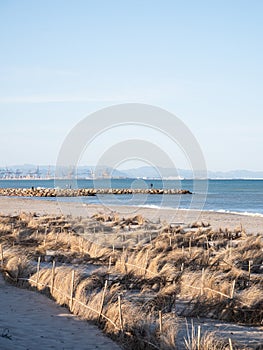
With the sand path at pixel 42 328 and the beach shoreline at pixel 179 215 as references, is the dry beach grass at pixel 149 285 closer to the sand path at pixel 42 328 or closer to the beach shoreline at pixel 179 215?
the sand path at pixel 42 328

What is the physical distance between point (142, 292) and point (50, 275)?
78.7 inches

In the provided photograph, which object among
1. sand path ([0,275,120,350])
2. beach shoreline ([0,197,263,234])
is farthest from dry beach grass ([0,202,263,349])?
beach shoreline ([0,197,263,234])

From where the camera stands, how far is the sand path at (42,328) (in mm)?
7461

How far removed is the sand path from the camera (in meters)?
7.46

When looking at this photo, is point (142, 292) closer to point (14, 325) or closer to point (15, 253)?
point (14, 325)

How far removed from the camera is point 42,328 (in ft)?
27.4

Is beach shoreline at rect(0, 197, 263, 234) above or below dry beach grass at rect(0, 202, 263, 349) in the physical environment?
below

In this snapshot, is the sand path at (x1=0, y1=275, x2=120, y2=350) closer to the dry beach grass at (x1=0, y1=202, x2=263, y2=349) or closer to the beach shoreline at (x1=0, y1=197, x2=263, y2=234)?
the dry beach grass at (x1=0, y1=202, x2=263, y2=349)

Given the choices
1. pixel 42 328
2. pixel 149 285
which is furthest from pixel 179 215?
pixel 42 328

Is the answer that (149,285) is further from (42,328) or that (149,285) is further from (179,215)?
(179,215)

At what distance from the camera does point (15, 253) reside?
13.6 m

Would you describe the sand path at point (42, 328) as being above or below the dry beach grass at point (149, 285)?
below

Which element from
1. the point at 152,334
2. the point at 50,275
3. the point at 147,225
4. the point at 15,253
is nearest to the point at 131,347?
the point at 152,334

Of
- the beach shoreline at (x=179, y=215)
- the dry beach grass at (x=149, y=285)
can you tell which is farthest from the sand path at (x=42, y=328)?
the beach shoreline at (x=179, y=215)
